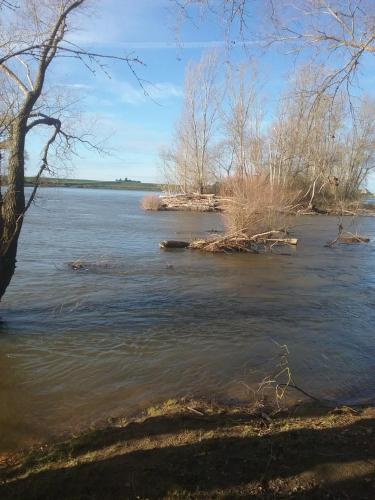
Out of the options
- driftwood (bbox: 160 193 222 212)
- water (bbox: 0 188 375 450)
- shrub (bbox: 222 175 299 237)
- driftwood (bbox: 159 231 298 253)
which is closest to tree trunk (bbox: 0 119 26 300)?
water (bbox: 0 188 375 450)

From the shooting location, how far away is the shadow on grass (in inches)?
130

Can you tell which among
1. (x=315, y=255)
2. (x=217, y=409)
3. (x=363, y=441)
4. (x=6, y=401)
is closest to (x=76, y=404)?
(x=6, y=401)

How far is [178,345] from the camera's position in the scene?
26.6ft

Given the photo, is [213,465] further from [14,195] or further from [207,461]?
[14,195]

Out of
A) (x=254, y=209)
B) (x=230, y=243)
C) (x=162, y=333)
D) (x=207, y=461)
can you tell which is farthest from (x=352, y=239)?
(x=207, y=461)

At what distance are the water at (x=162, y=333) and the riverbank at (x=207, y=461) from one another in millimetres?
1028

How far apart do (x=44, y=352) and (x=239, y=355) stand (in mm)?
3192

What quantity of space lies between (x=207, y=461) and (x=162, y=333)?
5.08 m

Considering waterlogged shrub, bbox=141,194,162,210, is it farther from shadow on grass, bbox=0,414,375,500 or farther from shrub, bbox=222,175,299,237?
shadow on grass, bbox=0,414,375,500

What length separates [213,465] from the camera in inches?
142

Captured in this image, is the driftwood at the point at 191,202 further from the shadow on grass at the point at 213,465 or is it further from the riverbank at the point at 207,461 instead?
the shadow on grass at the point at 213,465

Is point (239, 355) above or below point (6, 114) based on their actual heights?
below

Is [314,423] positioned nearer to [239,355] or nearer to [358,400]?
[358,400]

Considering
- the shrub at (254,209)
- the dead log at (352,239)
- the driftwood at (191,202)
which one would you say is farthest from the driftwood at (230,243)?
the driftwood at (191,202)
